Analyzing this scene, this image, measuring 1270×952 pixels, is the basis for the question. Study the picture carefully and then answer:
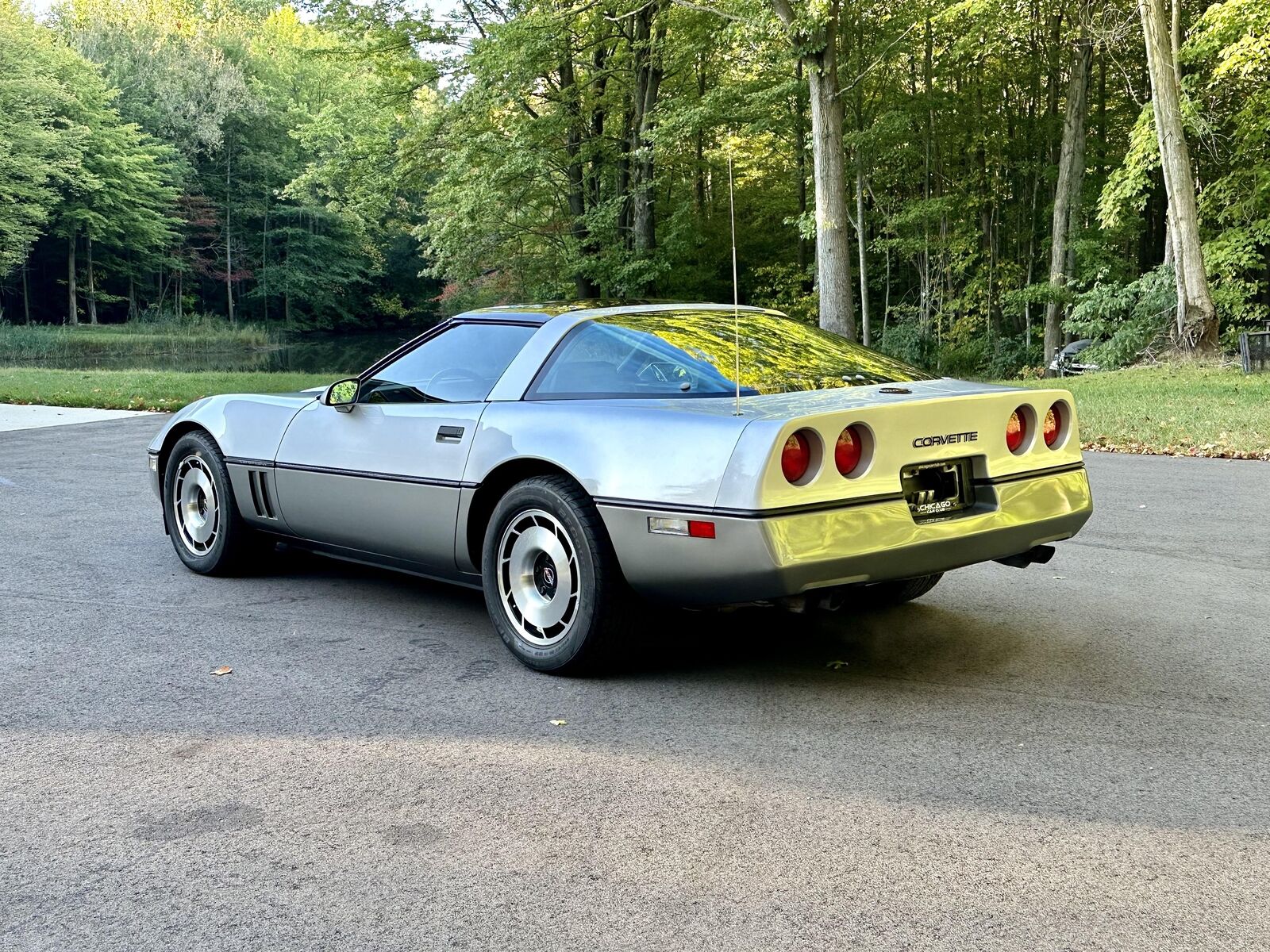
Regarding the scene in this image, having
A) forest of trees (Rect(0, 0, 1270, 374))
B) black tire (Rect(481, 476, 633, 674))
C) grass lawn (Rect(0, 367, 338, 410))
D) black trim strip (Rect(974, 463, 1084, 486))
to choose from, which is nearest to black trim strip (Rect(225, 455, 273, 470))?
black tire (Rect(481, 476, 633, 674))

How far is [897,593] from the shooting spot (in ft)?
17.1

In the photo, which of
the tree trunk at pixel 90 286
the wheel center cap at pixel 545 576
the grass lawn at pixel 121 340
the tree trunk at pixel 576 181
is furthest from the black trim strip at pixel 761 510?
the tree trunk at pixel 90 286

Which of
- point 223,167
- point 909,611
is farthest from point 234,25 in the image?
point 909,611

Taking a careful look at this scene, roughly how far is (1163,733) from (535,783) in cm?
190

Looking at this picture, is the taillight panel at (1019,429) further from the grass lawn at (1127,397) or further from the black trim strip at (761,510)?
the grass lawn at (1127,397)

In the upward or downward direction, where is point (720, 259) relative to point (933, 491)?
upward

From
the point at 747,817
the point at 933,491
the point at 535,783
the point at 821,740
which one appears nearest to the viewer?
A: the point at 747,817

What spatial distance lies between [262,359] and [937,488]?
134 feet

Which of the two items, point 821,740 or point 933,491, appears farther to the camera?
point 933,491

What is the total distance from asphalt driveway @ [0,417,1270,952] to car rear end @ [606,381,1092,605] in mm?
441

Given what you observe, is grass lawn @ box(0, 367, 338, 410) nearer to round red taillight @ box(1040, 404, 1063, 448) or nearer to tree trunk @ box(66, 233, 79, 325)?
round red taillight @ box(1040, 404, 1063, 448)

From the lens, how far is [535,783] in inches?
128

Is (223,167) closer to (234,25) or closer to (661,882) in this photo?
(234,25)

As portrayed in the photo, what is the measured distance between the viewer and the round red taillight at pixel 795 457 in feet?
12.2
